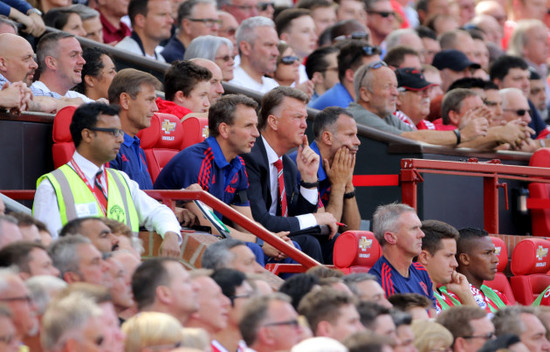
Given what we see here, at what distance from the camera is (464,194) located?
9875 millimetres

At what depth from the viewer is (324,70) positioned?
1186 cm

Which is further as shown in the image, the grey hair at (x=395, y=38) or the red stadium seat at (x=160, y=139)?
the grey hair at (x=395, y=38)

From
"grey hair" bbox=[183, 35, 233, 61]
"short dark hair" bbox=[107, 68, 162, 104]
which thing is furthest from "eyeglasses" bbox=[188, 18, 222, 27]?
"short dark hair" bbox=[107, 68, 162, 104]

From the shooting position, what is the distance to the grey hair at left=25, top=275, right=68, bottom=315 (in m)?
5.03

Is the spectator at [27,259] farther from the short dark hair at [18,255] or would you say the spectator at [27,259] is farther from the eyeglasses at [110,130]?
the eyeglasses at [110,130]

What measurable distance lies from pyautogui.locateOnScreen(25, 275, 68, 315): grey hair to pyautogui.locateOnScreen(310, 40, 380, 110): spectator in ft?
19.9

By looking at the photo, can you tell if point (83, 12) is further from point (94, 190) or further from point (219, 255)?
point (219, 255)

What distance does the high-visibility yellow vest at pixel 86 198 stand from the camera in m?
6.82

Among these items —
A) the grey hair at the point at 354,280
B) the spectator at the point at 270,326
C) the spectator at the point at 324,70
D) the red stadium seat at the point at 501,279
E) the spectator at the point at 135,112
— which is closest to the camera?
the spectator at the point at 270,326

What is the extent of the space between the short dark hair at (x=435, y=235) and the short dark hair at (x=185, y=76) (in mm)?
2090

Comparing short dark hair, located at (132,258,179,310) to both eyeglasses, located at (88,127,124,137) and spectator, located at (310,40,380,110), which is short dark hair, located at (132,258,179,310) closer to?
eyeglasses, located at (88,127,124,137)

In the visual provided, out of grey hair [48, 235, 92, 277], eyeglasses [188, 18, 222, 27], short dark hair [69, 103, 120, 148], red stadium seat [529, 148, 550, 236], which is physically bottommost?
red stadium seat [529, 148, 550, 236]

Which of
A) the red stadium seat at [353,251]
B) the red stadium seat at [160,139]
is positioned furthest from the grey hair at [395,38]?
the red stadium seat at [353,251]

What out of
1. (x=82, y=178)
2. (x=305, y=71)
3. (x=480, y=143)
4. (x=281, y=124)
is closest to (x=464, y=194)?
(x=480, y=143)
